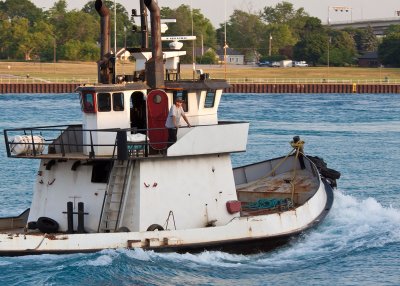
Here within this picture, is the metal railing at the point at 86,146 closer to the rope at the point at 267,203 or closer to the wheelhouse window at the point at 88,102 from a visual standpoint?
the wheelhouse window at the point at 88,102

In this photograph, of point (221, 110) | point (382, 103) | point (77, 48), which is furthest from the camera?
point (77, 48)

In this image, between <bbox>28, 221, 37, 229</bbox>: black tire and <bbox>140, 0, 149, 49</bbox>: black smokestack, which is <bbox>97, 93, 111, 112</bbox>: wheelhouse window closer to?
<bbox>140, 0, 149, 49</bbox>: black smokestack

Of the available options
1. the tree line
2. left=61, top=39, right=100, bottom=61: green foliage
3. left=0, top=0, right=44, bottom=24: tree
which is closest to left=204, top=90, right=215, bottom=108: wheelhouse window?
the tree line

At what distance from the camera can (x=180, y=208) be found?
81.6 ft

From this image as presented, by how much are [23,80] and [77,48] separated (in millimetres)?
30721

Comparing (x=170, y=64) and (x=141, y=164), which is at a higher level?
(x=170, y=64)

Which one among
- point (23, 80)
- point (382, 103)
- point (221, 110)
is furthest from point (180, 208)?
point (23, 80)

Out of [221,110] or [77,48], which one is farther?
[77,48]

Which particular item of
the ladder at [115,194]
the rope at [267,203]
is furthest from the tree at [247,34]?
the ladder at [115,194]

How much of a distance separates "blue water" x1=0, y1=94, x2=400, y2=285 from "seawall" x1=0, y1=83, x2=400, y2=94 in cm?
4404

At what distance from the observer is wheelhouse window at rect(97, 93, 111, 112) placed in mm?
24531

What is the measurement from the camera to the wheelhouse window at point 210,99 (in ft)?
84.6

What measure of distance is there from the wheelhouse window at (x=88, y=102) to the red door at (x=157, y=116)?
1167 mm

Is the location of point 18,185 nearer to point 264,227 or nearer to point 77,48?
point 264,227
